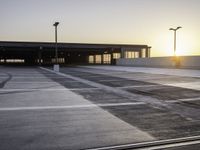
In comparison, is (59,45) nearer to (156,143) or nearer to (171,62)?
(171,62)

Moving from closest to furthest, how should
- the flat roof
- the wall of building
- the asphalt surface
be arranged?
the asphalt surface < the wall of building < the flat roof

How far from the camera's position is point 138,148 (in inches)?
Result: 237

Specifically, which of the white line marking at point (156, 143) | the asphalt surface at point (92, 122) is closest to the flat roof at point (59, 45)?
the asphalt surface at point (92, 122)

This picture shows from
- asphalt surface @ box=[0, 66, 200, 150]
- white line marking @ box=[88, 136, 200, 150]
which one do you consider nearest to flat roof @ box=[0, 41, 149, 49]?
asphalt surface @ box=[0, 66, 200, 150]

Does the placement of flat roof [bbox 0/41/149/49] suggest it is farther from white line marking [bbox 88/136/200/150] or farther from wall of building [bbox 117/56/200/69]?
white line marking [bbox 88/136/200/150]

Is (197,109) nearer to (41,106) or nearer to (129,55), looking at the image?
(41,106)

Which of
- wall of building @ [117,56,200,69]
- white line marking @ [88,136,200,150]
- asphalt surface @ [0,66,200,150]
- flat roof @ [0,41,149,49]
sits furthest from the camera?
flat roof @ [0,41,149,49]

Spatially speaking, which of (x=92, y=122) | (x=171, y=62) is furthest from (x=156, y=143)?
(x=171, y=62)

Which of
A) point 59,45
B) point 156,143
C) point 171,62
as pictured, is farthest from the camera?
point 59,45

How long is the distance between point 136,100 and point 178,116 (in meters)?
3.31

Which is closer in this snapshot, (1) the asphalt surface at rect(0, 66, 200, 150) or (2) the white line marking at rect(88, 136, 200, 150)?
(2) the white line marking at rect(88, 136, 200, 150)

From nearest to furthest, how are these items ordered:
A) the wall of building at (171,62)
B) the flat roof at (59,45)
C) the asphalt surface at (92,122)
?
the asphalt surface at (92,122) < the wall of building at (171,62) < the flat roof at (59,45)

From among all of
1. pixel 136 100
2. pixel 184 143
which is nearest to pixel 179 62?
pixel 136 100

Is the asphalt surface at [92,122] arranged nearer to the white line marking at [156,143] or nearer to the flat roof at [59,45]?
the white line marking at [156,143]
